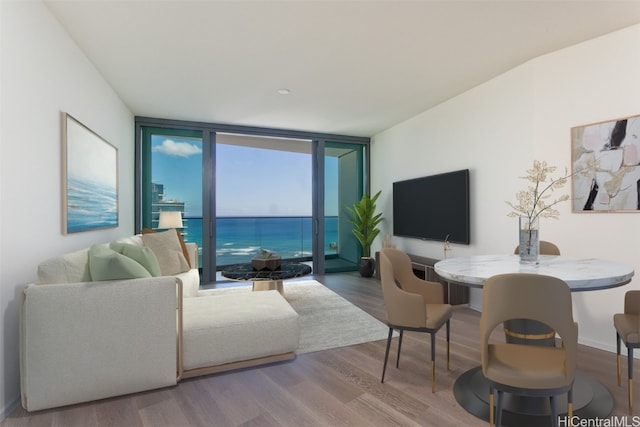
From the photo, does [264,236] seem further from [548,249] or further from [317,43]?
[548,249]

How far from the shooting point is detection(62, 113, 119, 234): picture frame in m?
2.55

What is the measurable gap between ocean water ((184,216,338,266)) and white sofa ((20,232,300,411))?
12.0 feet

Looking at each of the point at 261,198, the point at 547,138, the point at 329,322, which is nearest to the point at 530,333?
the point at 329,322

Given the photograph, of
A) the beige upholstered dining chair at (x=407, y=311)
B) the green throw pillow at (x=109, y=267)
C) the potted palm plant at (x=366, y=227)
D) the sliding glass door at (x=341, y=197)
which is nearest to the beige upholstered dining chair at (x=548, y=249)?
the beige upholstered dining chair at (x=407, y=311)

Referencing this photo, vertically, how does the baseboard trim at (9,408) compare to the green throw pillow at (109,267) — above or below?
below

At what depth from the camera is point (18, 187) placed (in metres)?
1.95

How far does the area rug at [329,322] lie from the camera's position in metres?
2.90

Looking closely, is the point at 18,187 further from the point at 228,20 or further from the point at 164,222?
the point at 164,222

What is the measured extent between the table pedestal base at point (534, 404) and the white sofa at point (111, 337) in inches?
56.3

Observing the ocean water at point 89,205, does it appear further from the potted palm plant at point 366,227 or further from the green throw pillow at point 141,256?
the potted palm plant at point 366,227

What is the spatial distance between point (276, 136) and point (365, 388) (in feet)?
15.0

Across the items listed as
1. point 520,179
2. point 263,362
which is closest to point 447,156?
point 520,179

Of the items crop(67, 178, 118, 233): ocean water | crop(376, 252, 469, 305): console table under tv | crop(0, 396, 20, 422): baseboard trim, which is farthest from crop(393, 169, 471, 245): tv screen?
crop(0, 396, 20, 422): baseboard trim

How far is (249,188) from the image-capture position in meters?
7.74
